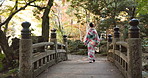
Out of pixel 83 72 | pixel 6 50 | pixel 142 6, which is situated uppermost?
pixel 142 6

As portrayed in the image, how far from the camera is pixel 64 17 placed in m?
24.2

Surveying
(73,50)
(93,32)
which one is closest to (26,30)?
(93,32)

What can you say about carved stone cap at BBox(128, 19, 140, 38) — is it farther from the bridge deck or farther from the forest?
the forest

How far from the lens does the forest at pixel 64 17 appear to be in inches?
351

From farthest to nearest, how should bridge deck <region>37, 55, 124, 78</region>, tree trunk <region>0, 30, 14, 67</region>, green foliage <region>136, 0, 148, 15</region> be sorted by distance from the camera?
tree trunk <region>0, 30, 14, 67</region>
green foliage <region>136, 0, 148, 15</region>
bridge deck <region>37, 55, 124, 78</region>

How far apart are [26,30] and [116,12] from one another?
37.3ft

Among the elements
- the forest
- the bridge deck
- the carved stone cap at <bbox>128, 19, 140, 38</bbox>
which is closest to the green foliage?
the forest

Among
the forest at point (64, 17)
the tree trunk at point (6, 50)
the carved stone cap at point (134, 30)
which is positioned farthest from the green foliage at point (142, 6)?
the tree trunk at point (6, 50)

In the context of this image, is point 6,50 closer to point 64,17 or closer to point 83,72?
point 83,72

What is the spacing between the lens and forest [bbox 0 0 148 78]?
8922 mm

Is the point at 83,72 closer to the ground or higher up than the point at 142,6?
closer to the ground

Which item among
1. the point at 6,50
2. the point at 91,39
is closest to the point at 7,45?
the point at 6,50

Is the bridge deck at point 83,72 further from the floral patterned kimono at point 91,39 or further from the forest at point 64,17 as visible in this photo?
the forest at point 64,17

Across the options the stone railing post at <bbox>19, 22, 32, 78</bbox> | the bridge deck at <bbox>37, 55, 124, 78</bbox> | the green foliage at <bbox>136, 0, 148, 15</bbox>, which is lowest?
the bridge deck at <bbox>37, 55, 124, 78</bbox>
